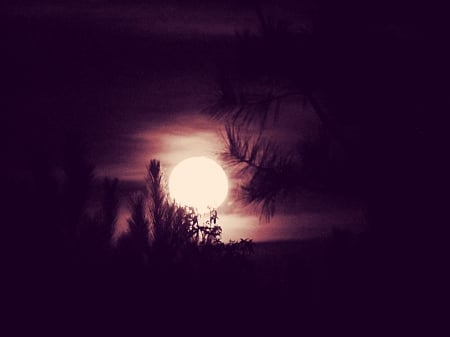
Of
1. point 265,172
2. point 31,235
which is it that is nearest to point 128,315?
point 31,235

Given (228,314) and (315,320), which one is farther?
(315,320)

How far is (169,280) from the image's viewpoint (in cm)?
490

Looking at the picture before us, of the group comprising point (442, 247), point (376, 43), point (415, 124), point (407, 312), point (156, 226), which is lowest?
point (407, 312)

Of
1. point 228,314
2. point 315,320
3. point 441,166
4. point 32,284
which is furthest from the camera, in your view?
point 315,320

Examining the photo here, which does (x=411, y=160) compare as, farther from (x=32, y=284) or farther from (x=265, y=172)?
(x=32, y=284)

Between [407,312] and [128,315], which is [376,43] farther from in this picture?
[128,315]

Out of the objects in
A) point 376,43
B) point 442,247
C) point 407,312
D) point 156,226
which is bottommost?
point 407,312

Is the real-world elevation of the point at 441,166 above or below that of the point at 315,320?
above

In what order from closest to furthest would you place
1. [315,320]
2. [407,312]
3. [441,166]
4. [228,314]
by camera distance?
1. [441,166]
2. [407,312]
3. [228,314]
4. [315,320]

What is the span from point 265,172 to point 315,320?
1.83 metres

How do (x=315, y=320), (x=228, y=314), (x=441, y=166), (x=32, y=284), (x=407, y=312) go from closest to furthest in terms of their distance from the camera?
(x=32, y=284)
(x=441, y=166)
(x=407, y=312)
(x=228, y=314)
(x=315, y=320)

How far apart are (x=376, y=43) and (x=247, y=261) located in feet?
8.14

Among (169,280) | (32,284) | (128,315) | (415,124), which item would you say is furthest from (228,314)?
(415,124)

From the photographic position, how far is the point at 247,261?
6.09m
